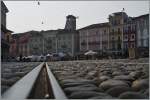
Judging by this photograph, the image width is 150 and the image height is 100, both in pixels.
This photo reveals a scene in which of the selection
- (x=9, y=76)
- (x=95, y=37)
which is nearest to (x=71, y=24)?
(x=95, y=37)

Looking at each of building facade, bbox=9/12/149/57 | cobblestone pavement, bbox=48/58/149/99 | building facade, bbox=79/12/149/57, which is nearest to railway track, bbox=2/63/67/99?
cobblestone pavement, bbox=48/58/149/99

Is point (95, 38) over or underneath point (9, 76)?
over

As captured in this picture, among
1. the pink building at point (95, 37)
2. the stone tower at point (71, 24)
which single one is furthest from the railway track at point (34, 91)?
the stone tower at point (71, 24)

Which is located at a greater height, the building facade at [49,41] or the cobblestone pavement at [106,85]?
the building facade at [49,41]

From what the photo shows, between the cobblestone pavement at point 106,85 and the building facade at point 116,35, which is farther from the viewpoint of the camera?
the building facade at point 116,35

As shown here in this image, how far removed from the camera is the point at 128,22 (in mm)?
76688

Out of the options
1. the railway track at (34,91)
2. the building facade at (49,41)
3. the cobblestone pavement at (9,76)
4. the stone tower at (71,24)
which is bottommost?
the cobblestone pavement at (9,76)

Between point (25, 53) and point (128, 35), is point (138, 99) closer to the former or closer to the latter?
point (128, 35)

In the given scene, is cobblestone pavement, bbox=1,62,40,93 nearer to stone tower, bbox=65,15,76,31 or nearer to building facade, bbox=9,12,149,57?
building facade, bbox=9,12,149,57

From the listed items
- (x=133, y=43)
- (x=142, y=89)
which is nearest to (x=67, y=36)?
(x=133, y=43)

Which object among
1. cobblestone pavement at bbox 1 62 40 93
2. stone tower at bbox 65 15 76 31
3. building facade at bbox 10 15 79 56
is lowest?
cobblestone pavement at bbox 1 62 40 93

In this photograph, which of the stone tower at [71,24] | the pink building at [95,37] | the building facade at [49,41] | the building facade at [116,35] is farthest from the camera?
the stone tower at [71,24]

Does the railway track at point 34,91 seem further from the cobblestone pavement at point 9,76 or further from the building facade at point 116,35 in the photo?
the building facade at point 116,35

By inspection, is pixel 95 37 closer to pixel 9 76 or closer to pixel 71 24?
pixel 71 24
